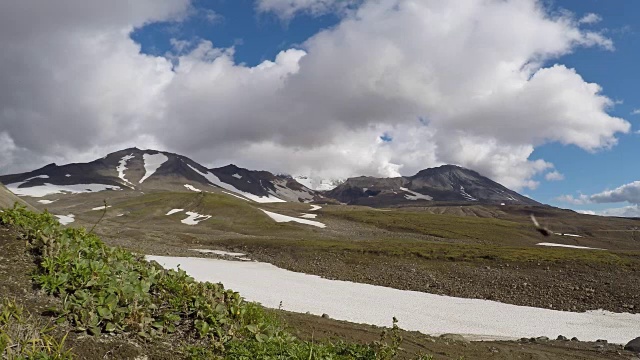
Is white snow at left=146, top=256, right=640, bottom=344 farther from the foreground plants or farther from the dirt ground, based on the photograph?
the foreground plants

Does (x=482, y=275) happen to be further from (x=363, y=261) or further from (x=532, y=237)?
(x=532, y=237)

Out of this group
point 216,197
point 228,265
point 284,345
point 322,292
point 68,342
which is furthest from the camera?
point 216,197

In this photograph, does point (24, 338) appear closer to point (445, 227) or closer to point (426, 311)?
point (426, 311)

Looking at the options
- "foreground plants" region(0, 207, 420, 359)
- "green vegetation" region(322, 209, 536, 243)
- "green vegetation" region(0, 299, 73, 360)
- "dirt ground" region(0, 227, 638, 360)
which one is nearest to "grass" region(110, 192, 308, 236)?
"green vegetation" region(322, 209, 536, 243)

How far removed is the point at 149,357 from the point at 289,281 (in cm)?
3445

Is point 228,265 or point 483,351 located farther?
point 228,265

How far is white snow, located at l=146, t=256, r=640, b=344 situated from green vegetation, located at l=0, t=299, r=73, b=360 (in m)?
20.1

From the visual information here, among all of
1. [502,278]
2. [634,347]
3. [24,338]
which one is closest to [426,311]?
[634,347]

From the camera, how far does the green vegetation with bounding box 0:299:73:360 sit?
7.26 metres

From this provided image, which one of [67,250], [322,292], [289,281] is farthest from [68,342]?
[289,281]

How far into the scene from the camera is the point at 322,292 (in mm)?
37125

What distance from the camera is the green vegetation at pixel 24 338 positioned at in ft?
23.8

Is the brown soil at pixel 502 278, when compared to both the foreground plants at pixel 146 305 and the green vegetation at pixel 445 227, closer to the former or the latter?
the foreground plants at pixel 146 305

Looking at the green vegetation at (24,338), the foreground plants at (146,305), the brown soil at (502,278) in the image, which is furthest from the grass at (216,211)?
the green vegetation at (24,338)
